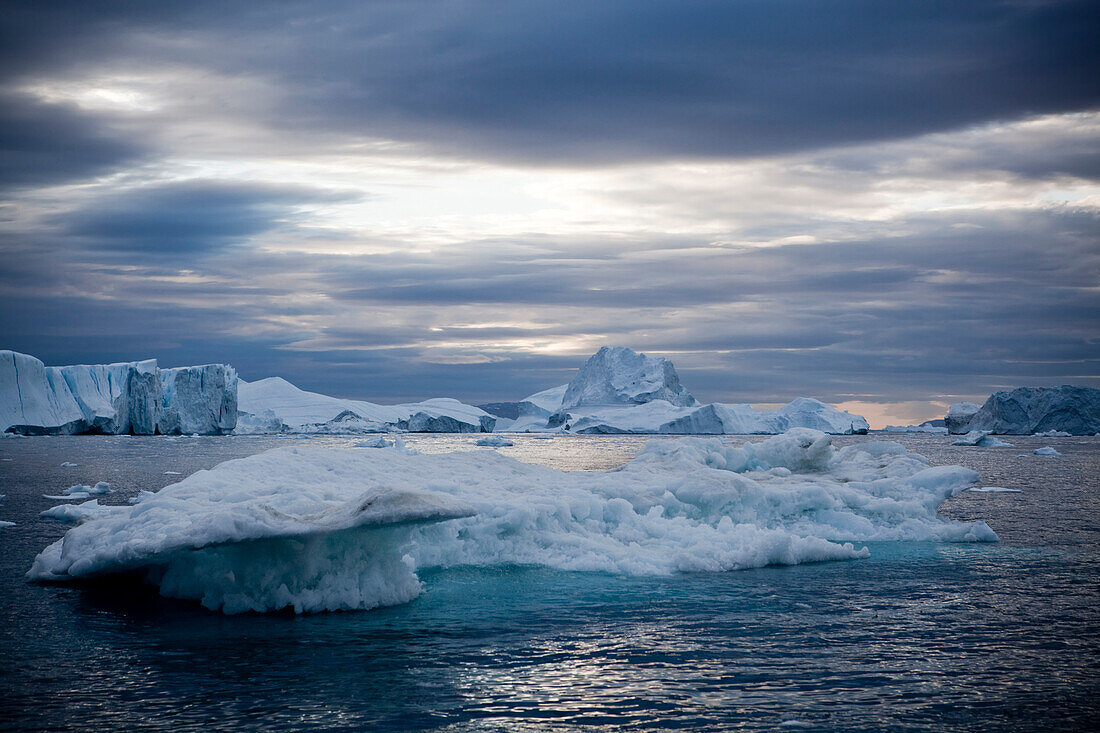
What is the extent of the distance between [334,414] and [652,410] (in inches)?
1670

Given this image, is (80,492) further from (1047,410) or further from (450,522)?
(1047,410)

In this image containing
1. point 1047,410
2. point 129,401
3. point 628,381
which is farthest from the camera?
point 628,381

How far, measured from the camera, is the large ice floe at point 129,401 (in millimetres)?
74000

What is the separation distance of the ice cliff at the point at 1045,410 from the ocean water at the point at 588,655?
239ft

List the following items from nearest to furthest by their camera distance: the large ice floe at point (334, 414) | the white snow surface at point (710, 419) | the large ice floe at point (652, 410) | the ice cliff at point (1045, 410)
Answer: the ice cliff at point (1045, 410), the white snow surface at point (710, 419), the large ice floe at point (652, 410), the large ice floe at point (334, 414)

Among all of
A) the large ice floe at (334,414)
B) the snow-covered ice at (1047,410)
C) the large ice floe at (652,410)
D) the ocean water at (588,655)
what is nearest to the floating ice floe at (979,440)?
the snow-covered ice at (1047,410)

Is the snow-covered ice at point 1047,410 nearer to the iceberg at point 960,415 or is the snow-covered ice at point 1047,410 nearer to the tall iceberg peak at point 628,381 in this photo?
the iceberg at point 960,415

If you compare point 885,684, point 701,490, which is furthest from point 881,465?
point 885,684

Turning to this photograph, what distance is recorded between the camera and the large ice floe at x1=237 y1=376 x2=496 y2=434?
98.5 meters

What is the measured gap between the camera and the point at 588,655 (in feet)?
26.6

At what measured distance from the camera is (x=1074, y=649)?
851 centimetres

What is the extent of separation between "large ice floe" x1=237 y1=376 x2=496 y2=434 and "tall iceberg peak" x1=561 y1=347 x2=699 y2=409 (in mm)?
14055

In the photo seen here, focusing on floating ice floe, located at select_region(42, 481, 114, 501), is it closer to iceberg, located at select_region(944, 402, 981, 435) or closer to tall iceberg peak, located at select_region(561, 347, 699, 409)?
tall iceberg peak, located at select_region(561, 347, 699, 409)

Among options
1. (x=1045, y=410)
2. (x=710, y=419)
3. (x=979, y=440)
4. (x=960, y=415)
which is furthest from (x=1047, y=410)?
(x=979, y=440)
